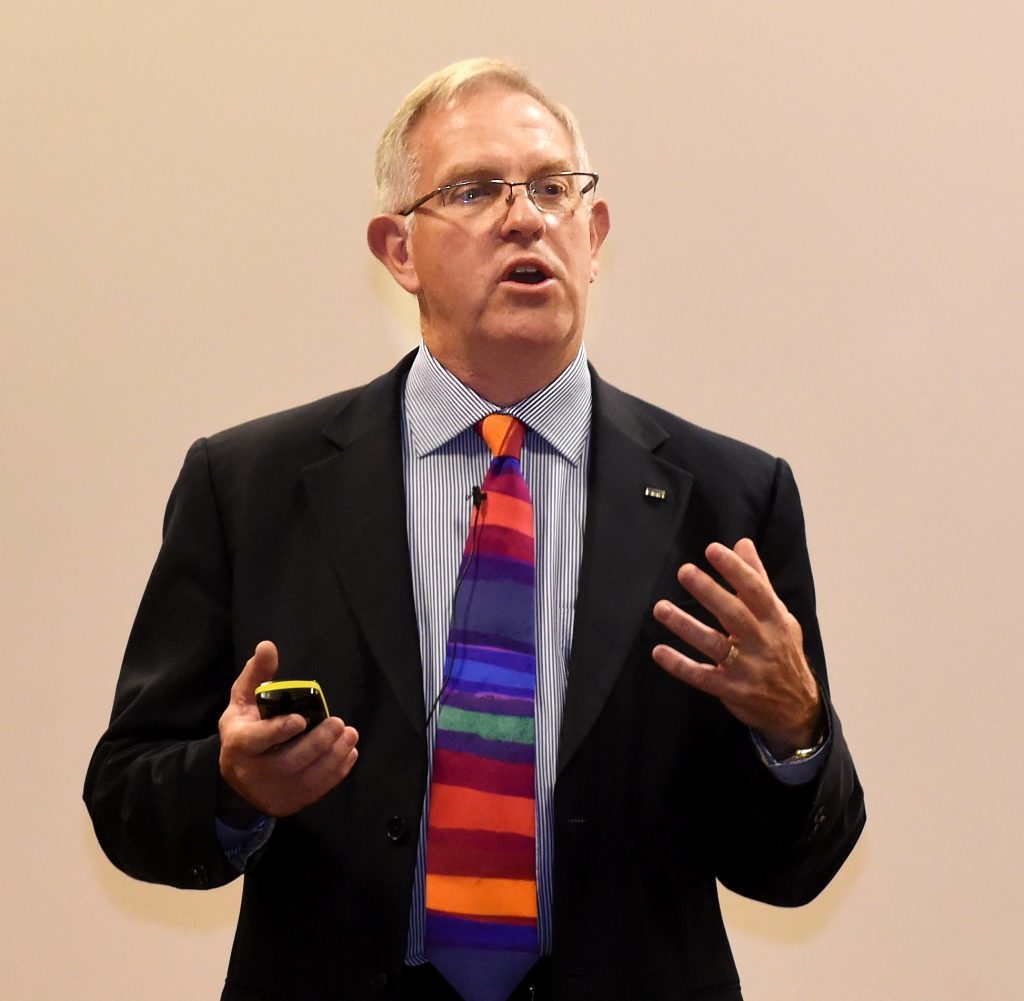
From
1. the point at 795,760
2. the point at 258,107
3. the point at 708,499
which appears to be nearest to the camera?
the point at 795,760

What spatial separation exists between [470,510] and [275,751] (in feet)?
2.00

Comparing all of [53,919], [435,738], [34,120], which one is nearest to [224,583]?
[435,738]

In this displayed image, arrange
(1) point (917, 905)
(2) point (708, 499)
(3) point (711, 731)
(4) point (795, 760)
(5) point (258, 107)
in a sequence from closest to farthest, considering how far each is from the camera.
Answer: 1. (4) point (795, 760)
2. (3) point (711, 731)
3. (2) point (708, 499)
4. (1) point (917, 905)
5. (5) point (258, 107)

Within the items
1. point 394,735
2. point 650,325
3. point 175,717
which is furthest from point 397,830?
point 650,325

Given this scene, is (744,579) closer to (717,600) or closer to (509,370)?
(717,600)

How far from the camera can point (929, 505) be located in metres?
3.14

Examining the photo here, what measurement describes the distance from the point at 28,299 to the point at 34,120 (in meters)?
0.41

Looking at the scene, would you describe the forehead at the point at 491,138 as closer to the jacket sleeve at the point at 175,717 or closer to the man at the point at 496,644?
the man at the point at 496,644

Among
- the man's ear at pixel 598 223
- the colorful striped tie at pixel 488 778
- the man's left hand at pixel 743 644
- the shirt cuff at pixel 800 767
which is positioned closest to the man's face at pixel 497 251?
the man's ear at pixel 598 223

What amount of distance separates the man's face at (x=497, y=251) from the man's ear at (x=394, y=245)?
4 centimetres

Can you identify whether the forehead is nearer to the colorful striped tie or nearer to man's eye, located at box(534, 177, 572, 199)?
man's eye, located at box(534, 177, 572, 199)

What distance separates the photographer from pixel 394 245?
2.67m

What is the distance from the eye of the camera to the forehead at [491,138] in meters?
2.49

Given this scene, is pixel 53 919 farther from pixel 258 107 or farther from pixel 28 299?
pixel 258 107
